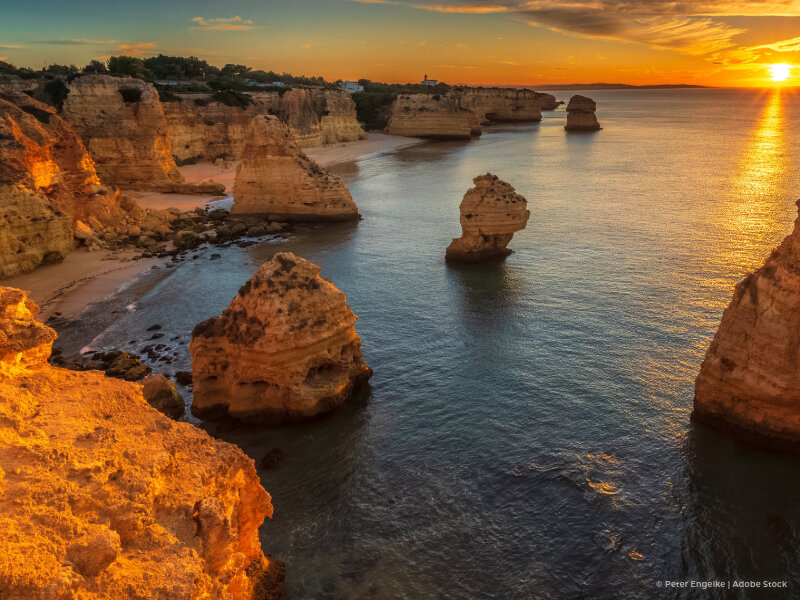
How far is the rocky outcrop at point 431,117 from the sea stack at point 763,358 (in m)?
106

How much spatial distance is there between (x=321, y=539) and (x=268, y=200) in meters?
36.0

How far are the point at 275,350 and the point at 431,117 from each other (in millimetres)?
107305

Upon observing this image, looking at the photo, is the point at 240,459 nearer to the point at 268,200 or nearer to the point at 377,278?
the point at 377,278

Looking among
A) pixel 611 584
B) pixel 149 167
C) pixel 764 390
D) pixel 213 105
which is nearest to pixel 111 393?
pixel 611 584

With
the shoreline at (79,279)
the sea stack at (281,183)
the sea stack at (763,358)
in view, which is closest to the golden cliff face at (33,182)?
the shoreline at (79,279)

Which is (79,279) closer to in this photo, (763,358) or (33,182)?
(33,182)

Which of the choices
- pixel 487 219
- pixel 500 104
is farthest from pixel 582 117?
pixel 487 219

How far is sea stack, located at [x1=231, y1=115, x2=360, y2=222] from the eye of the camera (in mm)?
42250

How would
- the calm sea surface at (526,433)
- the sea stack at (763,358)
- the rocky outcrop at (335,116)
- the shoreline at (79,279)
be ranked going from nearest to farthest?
the calm sea surface at (526,433), the sea stack at (763,358), the shoreline at (79,279), the rocky outcrop at (335,116)

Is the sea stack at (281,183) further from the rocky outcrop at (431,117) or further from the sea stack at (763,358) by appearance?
the rocky outcrop at (431,117)

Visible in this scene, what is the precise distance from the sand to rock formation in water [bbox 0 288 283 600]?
20.3 meters

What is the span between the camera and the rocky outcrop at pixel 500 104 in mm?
141250

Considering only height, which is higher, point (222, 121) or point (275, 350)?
point (222, 121)

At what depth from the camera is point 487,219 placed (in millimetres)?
32094
